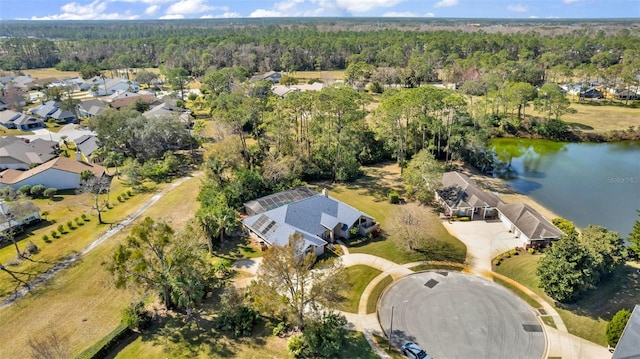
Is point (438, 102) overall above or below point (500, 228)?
above

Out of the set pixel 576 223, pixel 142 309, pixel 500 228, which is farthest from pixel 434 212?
pixel 142 309

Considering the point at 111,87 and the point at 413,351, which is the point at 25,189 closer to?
the point at 413,351

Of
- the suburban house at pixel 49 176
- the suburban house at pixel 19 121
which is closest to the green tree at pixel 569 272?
the suburban house at pixel 49 176

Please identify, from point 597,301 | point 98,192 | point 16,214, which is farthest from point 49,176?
point 597,301

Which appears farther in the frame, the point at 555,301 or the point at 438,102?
the point at 438,102

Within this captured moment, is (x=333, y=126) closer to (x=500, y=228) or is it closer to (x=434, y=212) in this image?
(x=434, y=212)
